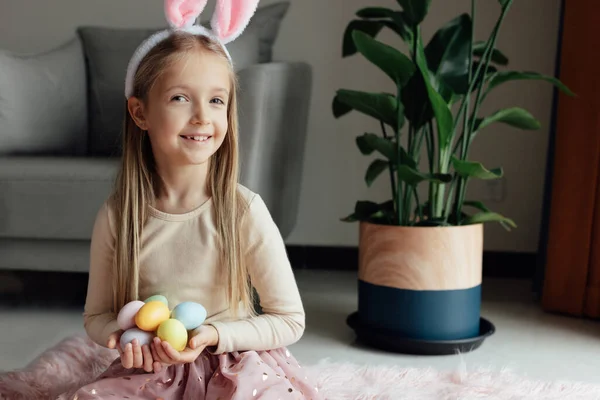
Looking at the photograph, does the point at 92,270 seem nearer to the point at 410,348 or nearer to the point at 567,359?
the point at 410,348

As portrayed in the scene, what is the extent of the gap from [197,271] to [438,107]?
731mm

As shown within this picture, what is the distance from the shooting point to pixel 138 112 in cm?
110

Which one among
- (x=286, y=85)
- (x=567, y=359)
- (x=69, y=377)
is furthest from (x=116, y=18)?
(x=567, y=359)

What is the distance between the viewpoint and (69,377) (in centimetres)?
141

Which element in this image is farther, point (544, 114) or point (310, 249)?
point (310, 249)

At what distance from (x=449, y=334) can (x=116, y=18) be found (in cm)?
190

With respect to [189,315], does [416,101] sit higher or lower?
higher

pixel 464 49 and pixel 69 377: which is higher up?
pixel 464 49

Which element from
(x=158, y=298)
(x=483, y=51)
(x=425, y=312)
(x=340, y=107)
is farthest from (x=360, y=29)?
(x=158, y=298)

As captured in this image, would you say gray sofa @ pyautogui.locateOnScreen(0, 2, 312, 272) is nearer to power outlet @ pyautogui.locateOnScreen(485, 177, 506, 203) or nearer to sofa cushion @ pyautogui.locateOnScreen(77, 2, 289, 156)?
sofa cushion @ pyautogui.locateOnScreen(77, 2, 289, 156)

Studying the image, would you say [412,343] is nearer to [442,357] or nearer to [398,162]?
[442,357]

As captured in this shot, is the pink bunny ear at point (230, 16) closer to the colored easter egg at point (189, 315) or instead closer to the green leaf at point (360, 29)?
the colored easter egg at point (189, 315)

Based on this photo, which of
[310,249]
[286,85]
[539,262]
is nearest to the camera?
[286,85]

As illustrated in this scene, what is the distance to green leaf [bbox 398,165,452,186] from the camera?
1.57 meters
